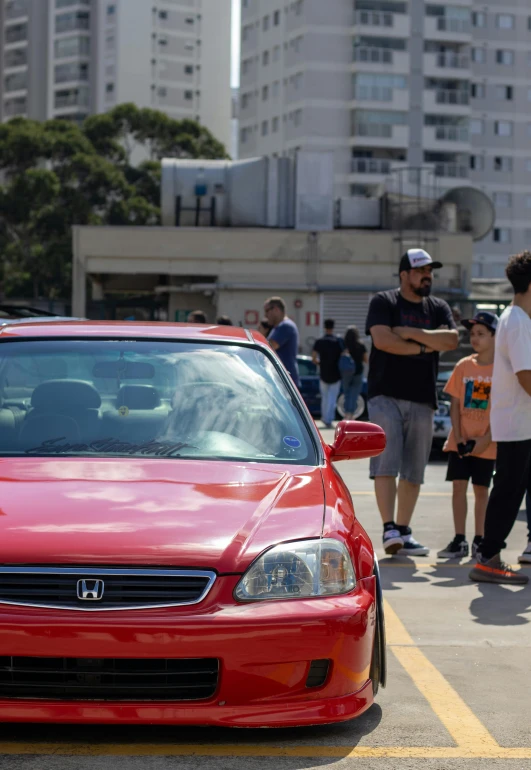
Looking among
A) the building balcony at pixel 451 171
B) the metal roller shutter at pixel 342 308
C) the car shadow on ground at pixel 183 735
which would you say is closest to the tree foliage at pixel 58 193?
the building balcony at pixel 451 171

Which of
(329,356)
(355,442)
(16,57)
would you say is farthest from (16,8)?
(355,442)

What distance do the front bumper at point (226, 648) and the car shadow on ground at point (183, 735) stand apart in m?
0.18

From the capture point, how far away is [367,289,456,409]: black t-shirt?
324 inches

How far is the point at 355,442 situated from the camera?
5.29 meters

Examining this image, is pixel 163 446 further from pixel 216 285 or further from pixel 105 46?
pixel 105 46

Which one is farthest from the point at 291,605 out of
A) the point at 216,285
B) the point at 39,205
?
the point at 39,205

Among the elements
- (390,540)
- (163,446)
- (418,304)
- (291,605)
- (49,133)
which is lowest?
(390,540)

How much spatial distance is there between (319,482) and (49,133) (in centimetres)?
6193

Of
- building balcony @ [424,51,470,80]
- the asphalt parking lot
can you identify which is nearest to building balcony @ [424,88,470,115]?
building balcony @ [424,51,470,80]

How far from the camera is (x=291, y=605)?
3914mm

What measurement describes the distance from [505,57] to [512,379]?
82.4 meters

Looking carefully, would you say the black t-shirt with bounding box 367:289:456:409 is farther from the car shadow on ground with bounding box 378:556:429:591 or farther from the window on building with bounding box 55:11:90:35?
the window on building with bounding box 55:11:90:35

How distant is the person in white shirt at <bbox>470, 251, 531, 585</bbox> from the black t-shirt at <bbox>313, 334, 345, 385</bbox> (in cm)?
1440

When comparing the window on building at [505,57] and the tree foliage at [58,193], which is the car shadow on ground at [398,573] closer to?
the tree foliage at [58,193]
